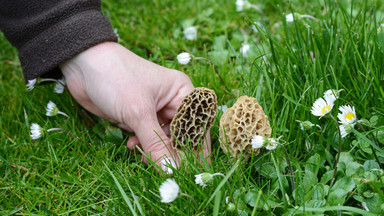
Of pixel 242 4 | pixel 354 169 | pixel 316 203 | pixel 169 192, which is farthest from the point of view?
pixel 242 4

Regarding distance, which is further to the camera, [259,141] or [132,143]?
[132,143]

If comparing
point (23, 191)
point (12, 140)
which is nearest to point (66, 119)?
point (12, 140)

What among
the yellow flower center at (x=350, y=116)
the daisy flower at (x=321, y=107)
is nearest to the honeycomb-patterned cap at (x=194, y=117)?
the daisy flower at (x=321, y=107)

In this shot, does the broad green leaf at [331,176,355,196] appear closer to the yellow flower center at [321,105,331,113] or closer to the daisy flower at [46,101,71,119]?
the yellow flower center at [321,105,331,113]

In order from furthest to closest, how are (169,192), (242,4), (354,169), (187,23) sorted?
(187,23) < (242,4) < (354,169) < (169,192)

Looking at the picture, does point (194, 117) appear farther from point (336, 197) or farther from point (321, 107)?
point (336, 197)

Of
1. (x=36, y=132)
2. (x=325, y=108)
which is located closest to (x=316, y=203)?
(x=325, y=108)

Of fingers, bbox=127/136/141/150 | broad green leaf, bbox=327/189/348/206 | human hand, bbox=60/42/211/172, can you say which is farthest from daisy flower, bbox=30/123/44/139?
broad green leaf, bbox=327/189/348/206

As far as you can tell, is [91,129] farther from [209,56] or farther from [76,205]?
[209,56]
